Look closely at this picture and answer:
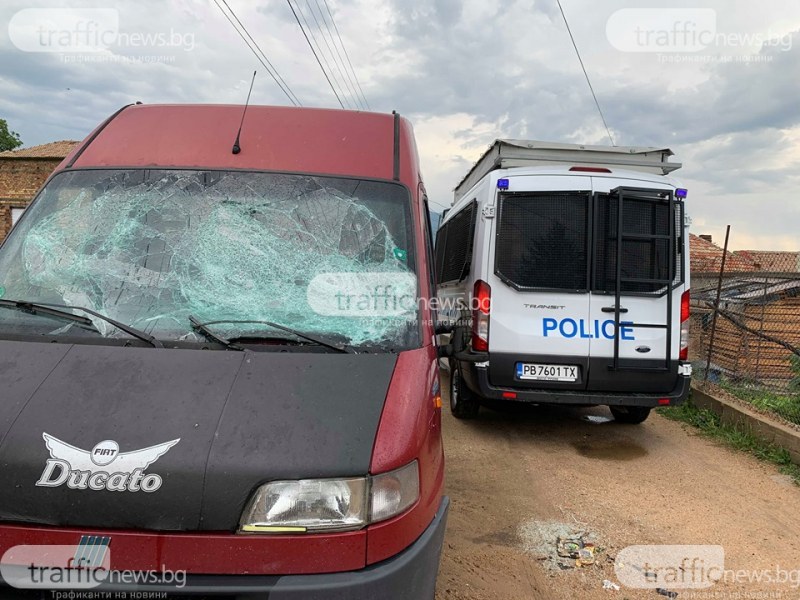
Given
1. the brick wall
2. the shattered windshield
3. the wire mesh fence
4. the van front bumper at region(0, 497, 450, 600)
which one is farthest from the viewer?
the brick wall

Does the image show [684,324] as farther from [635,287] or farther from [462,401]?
[462,401]

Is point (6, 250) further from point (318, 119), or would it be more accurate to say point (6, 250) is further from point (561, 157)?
point (561, 157)

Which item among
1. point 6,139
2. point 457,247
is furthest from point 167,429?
point 6,139

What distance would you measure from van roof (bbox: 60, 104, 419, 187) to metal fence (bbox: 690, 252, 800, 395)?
533 cm

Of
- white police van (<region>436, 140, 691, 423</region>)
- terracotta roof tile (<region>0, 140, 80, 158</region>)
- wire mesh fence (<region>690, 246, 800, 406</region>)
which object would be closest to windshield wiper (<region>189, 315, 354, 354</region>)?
white police van (<region>436, 140, 691, 423</region>)

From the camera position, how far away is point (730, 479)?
4.61 metres

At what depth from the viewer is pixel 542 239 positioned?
5.18 m

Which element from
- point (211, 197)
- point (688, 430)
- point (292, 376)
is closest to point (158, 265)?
point (211, 197)

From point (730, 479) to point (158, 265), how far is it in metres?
4.78

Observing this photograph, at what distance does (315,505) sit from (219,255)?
1292 millimetres

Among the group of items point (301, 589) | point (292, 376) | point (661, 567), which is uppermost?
point (292, 376)

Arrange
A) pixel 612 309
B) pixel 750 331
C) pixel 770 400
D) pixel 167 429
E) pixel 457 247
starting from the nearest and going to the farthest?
pixel 167 429
pixel 612 309
pixel 770 400
pixel 750 331
pixel 457 247

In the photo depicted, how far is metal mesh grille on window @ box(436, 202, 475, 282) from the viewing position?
595 cm

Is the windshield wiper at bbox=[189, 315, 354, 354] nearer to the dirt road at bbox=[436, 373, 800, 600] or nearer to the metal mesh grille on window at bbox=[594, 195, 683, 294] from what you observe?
the dirt road at bbox=[436, 373, 800, 600]
